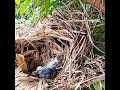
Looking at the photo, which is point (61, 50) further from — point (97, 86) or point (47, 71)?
point (97, 86)

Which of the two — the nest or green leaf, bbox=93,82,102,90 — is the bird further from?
green leaf, bbox=93,82,102,90

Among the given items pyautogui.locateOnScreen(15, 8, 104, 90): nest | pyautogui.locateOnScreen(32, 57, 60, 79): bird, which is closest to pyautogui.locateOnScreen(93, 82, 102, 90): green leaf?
pyautogui.locateOnScreen(15, 8, 104, 90): nest

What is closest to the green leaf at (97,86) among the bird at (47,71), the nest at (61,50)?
the nest at (61,50)

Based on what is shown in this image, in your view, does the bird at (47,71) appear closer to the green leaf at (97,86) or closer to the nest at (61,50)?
the nest at (61,50)
